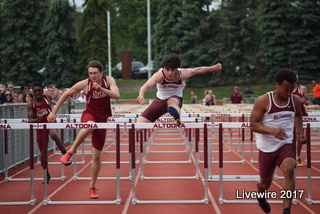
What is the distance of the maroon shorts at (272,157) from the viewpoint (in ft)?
20.8

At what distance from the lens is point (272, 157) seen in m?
6.43

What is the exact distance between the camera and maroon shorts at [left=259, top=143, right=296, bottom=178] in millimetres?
6336

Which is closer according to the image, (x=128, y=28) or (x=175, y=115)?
(x=175, y=115)

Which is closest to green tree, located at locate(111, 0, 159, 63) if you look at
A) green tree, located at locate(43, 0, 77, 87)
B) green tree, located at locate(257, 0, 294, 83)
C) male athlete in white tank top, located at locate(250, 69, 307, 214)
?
green tree, located at locate(43, 0, 77, 87)

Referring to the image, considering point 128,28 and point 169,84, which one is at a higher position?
point 128,28

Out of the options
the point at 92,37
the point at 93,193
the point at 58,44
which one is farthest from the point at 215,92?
the point at 93,193

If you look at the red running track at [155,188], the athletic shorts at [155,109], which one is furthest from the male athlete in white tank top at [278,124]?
the athletic shorts at [155,109]

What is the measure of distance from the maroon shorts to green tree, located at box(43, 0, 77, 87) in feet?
149

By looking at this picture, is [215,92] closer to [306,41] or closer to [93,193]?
[306,41]

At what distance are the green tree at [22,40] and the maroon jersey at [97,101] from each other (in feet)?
144

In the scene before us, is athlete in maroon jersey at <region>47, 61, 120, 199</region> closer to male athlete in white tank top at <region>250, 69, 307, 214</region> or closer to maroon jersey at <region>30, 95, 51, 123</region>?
maroon jersey at <region>30, 95, 51, 123</region>

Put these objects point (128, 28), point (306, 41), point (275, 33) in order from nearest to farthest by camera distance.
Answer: point (306, 41)
point (275, 33)
point (128, 28)

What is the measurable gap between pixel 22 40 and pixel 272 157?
48.2 meters

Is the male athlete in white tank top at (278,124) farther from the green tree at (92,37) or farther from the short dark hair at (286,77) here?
the green tree at (92,37)
